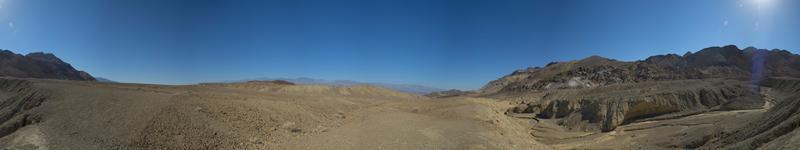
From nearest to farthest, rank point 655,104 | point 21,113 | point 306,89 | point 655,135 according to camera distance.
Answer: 1. point 655,135
2. point 21,113
3. point 655,104
4. point 306,89

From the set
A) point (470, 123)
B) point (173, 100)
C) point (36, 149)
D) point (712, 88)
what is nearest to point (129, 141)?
point (36, 149)

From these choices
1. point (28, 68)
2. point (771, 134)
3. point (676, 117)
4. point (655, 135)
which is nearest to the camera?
point (771, 134)

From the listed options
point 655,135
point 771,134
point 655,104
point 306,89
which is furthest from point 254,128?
point 306,89

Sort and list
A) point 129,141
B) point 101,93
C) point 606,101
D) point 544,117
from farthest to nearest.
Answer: point 544,117, point 606,101, point 101,93, point 129,141

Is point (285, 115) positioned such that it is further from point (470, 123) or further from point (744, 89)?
point (744, 89)

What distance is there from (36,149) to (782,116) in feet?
71.8

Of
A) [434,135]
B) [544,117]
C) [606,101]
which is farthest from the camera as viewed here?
[544,117]

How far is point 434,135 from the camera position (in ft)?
56.3

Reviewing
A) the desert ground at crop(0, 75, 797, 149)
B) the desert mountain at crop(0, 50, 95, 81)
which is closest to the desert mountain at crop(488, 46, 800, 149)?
the desert ground at crop(0, 75, 797, 149)

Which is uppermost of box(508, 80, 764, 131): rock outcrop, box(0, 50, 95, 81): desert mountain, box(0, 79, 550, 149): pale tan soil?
box(0, 50, 95, 81): desert mountain

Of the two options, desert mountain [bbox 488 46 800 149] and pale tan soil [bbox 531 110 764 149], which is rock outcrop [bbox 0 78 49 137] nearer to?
pale tan soil [bbox 531 110 764 149]

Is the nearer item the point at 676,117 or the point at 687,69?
the point at 676,117

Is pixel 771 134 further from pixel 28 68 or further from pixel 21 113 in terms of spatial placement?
pixel 28 68

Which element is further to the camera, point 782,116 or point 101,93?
point 101,93
